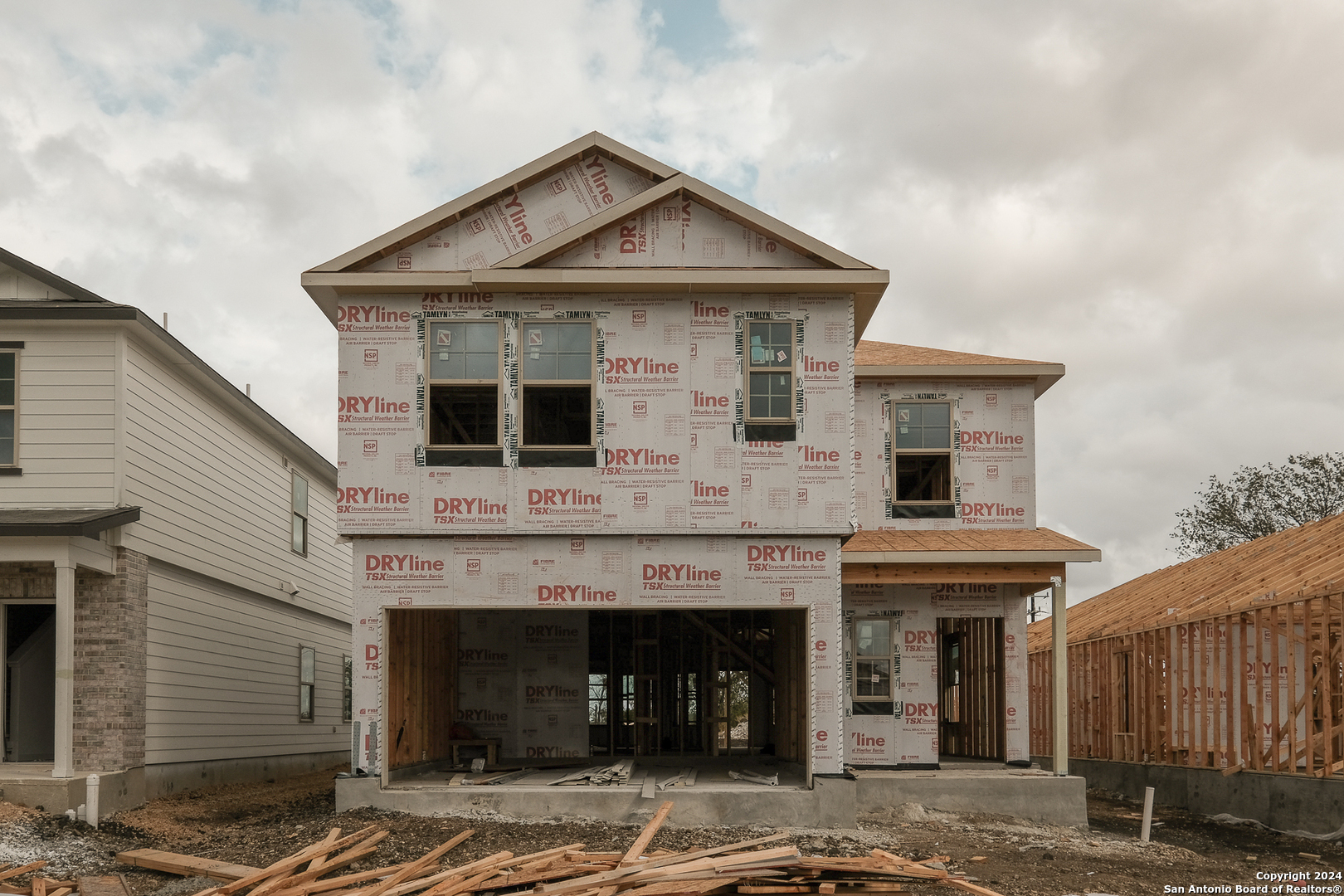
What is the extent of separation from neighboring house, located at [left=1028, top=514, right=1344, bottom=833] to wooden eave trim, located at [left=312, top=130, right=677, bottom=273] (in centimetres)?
1012

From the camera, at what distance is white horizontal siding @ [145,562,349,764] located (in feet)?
56.2

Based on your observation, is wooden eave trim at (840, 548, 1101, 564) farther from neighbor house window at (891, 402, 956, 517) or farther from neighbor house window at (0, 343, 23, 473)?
neighbor house window at (0, 343, 23, 473)

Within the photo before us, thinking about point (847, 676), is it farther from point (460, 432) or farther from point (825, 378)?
point (460, 432)

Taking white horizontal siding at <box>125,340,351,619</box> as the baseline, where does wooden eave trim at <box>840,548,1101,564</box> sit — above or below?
below

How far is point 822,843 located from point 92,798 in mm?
8579

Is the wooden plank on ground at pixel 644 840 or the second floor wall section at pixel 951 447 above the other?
the second floor wall section at pixel 951 447

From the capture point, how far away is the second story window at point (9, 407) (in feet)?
51.3

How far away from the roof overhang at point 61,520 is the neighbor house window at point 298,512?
25.7ft

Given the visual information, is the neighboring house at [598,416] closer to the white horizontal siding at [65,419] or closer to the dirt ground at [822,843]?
the dirt ground at [822,843]

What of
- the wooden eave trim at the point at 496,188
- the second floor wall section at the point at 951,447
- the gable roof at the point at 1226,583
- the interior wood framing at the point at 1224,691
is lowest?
→ the interior wood framing at the point at 1224,691

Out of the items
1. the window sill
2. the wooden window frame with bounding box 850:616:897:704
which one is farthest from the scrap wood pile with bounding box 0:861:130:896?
the window sill

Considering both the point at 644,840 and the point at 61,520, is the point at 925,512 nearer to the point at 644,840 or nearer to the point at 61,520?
the point at 644,840

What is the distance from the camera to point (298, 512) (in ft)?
78.6

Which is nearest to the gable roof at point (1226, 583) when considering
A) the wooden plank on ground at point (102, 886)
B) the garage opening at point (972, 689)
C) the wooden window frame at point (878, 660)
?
the garage opening at point (972, 689)
